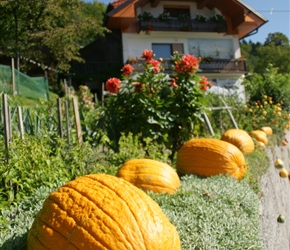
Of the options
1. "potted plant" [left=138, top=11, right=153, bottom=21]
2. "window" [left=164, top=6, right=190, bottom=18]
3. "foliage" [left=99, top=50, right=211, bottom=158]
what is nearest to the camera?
"foliage" [left=99, top=50, right=211, bottom=158]

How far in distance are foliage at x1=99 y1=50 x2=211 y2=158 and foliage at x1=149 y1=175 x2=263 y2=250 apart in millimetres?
2039

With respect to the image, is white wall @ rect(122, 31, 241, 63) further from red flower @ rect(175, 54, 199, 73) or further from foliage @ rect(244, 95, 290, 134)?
red flower @ rect(175, 54, 199, 73)

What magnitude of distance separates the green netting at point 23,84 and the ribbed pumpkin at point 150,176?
9.23 metres

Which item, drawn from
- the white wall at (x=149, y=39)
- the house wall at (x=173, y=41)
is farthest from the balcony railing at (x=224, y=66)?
the white wall at (x=149, y=39)

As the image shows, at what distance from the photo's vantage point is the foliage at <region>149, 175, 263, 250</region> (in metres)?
2.11

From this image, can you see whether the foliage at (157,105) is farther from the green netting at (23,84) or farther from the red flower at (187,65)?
the green netting at (23,84)

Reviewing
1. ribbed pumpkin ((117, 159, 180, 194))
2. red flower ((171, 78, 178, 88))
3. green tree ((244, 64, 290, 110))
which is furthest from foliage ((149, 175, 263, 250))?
green tree ((244, 64, 290, 110))

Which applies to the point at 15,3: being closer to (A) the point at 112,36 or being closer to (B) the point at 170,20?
(A) the point at 112,36

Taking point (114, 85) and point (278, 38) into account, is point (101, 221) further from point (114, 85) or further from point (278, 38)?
point (278, 38)

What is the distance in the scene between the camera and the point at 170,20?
20.1 meters

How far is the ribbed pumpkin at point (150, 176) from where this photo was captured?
3.16m

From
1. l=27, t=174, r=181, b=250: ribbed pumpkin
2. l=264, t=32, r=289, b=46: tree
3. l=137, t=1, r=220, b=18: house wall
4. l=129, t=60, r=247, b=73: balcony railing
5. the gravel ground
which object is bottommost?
the gravel ground

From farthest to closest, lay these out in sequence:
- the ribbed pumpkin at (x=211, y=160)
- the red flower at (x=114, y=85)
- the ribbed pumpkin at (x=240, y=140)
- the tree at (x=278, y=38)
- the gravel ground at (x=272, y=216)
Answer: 1. the tree at (x=278, y=38)
2. the ribbed pumpkin at (x=240, y=140)
3. the red flower at (x=114, y=85)
4. the ribbed pumpkin at (x=211, y=160)
5. the gravel ground at (x=272, y=216)

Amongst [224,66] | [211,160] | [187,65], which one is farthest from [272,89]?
[211,160]
